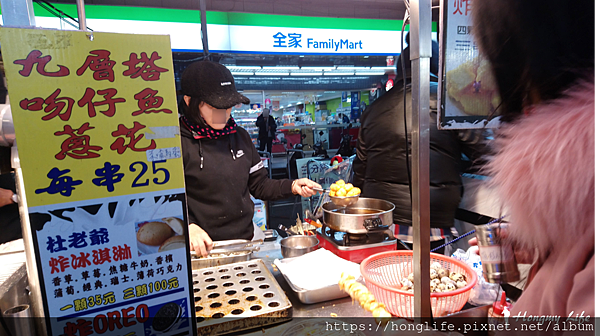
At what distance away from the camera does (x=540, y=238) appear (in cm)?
66

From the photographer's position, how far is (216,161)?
2.18 m

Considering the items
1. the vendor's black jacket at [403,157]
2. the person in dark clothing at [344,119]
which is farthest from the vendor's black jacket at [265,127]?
the vendor's black jacket at [403,157]

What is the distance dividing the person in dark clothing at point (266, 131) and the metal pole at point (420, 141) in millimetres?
7204

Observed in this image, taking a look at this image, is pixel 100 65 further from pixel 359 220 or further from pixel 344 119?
pixel 344 119

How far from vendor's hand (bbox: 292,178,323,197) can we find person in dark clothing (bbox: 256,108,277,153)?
5.84 meters

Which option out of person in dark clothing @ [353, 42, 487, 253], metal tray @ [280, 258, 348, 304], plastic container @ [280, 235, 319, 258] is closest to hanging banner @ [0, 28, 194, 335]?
metal tray @ [280, 258, 348, 304]

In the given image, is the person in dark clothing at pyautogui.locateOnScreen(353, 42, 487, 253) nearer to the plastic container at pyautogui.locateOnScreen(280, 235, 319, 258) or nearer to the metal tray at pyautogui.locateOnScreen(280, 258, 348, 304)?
the plastic container at pyautogui.locateOnScreen(280, 235, 319, 258)

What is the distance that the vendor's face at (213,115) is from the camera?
205 cm

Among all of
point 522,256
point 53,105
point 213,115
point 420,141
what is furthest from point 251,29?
point 522,256

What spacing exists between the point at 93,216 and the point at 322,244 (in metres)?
1.32

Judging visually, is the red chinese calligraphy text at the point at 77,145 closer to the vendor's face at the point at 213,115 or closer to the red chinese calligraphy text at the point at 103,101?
the red chinese calligraphy text at the point at 103,101

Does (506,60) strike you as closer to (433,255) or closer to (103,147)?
(433,255)

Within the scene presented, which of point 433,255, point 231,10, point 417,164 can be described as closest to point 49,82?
point 417,164

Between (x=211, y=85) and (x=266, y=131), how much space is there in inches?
241
